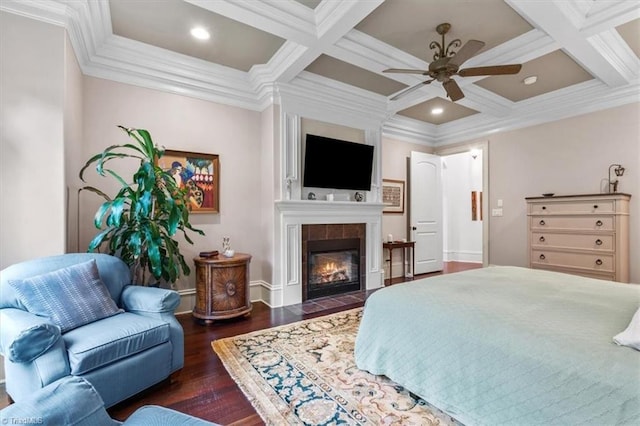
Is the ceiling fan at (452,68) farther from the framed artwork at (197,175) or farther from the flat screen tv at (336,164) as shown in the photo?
the framed artwork at (197,175)

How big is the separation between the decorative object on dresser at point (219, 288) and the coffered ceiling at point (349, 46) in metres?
2.02

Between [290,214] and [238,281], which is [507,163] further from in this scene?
[238,281]

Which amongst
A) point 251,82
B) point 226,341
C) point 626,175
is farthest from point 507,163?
point 226,341

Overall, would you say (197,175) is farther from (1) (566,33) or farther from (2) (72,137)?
(1) (566,33)

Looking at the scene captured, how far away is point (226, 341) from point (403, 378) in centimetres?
159

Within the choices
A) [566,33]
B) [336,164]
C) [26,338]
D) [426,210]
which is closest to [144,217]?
[26,338]

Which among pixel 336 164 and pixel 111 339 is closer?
pixel 111 339

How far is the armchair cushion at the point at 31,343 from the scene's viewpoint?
1448mm

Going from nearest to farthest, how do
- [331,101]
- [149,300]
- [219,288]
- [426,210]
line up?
1. [149,300]
2. [219,288]
3. [331,101]
4. [426,210]

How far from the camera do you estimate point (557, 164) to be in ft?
14.4

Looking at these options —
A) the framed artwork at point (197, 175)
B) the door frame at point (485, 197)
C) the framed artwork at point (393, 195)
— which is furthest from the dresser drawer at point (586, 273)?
the framed artwork at point (197, 175)

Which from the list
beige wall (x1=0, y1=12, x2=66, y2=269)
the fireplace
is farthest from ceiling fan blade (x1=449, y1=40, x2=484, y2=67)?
beige wall (x1=0, y1=12, x2=66, y2=269)

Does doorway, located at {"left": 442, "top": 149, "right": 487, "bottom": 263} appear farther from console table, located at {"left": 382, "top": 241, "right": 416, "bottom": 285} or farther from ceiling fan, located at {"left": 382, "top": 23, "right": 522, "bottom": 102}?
ceiling fan, located at {"left": 382, "top": 23, "right": 522, "bottom": 102}

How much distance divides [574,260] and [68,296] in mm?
5059
